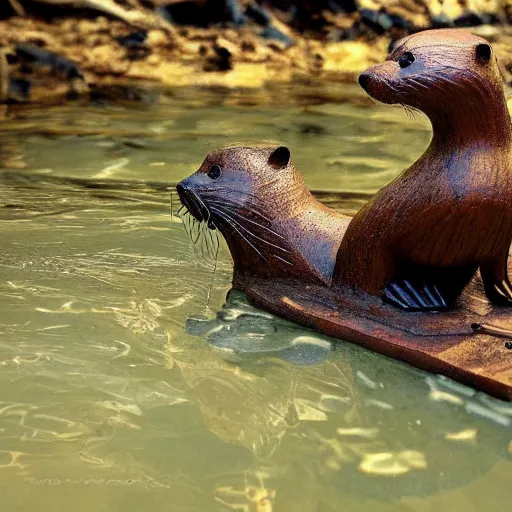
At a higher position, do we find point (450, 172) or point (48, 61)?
point (450, 172)

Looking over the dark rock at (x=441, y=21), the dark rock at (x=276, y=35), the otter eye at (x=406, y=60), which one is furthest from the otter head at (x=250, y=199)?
the dark rock at (x=441, y=21)

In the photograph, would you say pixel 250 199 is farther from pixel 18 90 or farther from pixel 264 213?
pixel 18 90

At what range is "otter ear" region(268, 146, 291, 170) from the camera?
3.25m

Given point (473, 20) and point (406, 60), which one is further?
point (473, 20)

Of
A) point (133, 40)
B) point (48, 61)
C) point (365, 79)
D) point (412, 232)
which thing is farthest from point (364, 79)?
point (133, 40)

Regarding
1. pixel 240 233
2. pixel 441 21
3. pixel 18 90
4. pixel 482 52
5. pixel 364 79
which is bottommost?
pixel 18 90

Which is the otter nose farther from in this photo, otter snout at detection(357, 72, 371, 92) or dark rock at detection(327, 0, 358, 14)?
dark rock at detection(327, 0, 358, 14)

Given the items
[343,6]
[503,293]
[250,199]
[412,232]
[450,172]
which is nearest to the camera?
[450,172]

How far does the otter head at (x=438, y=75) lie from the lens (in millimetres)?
2648

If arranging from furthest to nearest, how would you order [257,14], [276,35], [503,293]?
[257,14]
[276,35]
[503,293]

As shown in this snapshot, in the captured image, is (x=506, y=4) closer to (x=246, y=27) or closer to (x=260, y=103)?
(x=246, y=27)

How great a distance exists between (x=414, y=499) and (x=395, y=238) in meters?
0.99

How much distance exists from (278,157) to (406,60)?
0.69 meters

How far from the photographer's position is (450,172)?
271cm
